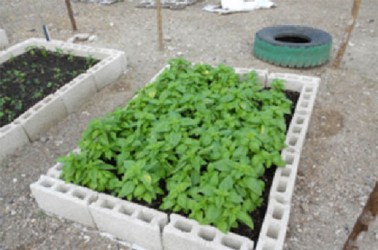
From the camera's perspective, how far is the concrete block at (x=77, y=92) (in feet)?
11.9

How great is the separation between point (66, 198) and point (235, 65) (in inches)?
121

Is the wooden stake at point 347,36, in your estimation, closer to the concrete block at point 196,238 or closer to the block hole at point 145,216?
the concrete block at point 196,238

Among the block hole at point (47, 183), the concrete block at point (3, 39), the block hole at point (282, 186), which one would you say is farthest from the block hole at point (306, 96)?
the concrete block at point (3, 39)

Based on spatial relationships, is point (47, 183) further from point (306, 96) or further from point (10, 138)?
point (306, 96)

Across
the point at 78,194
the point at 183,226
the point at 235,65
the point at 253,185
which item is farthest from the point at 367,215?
the point at 235,65

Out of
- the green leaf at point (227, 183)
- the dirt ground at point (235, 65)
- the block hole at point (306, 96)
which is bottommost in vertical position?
the dirt ground at point (235, 65)

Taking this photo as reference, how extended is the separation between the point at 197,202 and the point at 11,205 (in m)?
1.60

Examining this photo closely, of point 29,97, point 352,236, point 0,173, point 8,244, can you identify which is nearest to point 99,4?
point 29,97

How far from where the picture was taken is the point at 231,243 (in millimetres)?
1955

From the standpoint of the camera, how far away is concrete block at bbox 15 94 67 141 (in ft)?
10.6

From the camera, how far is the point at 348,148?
10.1 ft

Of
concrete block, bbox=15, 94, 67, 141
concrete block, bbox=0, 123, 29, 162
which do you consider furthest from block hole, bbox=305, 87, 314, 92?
concrete block, bbox=0, 123, 29, 162

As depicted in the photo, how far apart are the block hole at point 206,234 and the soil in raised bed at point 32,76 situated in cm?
236

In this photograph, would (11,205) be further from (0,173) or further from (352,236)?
(352,236)
